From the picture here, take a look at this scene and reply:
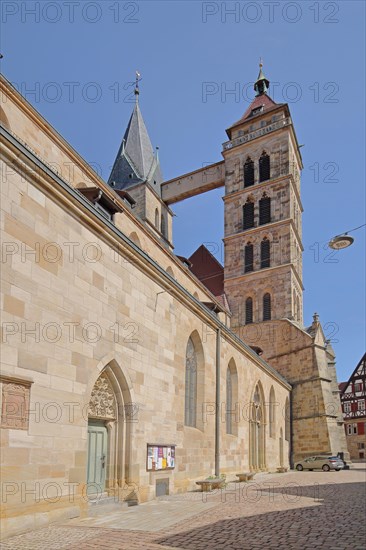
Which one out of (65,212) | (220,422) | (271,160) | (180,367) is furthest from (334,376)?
(65,212)

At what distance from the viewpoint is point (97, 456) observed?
9.91 metres

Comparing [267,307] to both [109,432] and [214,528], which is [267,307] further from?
[214,528]

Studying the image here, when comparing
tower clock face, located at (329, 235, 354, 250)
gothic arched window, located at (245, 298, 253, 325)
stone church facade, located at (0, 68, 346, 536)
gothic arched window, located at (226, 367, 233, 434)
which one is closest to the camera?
stone church facade, located at (0, 68, 346, 536)

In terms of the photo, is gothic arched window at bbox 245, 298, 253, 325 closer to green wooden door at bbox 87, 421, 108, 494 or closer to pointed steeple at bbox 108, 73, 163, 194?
pointed steeple at bbox 108, 73, 163, 194

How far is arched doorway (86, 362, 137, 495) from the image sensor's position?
973 cm

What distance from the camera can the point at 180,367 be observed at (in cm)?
1398

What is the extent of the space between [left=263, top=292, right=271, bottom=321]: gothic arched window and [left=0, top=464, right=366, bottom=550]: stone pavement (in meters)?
27.7

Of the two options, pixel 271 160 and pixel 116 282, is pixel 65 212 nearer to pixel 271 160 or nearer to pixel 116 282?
pixel 116 282

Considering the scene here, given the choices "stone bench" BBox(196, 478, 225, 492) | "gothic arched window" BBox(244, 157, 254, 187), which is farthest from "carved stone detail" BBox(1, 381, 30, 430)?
"gothic arched window" BBox(244, 157, 254, 187)

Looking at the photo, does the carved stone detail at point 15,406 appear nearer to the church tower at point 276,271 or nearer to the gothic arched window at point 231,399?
the gothic arched window at point 231,399

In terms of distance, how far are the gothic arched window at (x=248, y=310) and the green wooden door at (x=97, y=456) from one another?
31.0 metres

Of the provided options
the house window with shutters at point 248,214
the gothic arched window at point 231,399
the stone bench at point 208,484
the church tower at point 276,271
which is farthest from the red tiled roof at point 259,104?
the stone bench at point 208,484

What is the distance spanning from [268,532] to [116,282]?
5377 mm

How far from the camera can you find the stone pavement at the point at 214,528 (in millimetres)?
6777
